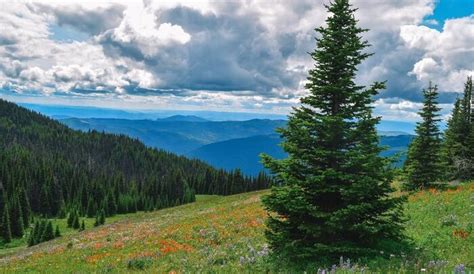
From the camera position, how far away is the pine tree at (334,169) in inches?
435

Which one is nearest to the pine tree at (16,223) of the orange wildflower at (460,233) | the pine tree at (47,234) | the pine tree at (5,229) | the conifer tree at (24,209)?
the pine tree at (5,229)

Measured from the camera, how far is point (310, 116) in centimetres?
1218

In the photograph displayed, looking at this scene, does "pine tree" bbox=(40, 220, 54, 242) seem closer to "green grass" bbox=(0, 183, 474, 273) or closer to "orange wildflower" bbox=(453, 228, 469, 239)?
"green grass" bbox=(0, 183, 474, 273)

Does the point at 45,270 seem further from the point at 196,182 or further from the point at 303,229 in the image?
the point at 196,182

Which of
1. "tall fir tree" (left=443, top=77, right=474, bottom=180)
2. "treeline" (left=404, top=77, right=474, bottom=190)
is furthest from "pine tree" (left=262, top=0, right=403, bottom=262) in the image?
"tall fir tree" (left=443, top=77, right=474, bottom=180)

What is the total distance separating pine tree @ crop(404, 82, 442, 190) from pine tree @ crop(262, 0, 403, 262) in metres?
23.4

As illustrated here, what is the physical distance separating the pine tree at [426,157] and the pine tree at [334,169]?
76.7ft

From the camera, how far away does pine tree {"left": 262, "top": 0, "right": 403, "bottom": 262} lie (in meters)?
11.0

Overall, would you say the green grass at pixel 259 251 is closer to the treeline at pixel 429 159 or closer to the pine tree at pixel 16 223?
the treeline at pixel 429 159

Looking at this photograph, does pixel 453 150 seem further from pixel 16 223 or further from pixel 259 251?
pixel 16 223

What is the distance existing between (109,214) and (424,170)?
9854 cm

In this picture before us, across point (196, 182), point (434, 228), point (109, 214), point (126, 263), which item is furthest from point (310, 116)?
point (196, 182)

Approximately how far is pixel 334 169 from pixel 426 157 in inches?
993

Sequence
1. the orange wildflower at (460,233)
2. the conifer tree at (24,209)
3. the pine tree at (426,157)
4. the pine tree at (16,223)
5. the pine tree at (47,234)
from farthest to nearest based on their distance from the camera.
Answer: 1. the conifer tree at (24,209)
2. the pine tree at (16,223)
3. the pine tree at (47,234)
4. the pine tree at (426,157)
5. the orange wildflower at (460,233)
